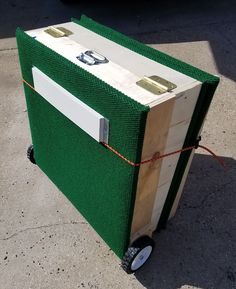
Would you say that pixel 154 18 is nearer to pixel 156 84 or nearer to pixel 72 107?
pixel 72 107

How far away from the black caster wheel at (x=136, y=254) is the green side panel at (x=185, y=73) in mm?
248

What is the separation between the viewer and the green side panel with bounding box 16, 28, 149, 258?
1660 millimetres

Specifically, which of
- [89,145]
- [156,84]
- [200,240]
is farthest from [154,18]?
[156,84]

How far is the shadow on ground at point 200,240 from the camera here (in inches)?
91.1

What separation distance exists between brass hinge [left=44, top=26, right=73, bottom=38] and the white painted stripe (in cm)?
24

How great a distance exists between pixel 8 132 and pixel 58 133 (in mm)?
1332

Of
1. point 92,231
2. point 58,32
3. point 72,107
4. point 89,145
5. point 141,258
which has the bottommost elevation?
point 92,231

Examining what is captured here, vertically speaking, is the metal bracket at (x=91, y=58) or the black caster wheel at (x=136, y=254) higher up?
the metal bracket at (x=91, y=58)

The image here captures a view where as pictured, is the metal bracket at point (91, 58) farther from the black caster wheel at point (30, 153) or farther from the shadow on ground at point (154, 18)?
the shadow on ground at point (154, 18)

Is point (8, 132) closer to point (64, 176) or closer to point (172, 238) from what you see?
point (64, 176)

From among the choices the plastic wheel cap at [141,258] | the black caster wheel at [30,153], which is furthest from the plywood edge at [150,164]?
the black caster wheel at [30,153]

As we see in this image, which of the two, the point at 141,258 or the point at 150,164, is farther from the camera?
the point at 141,258

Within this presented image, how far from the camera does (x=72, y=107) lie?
1.89 m

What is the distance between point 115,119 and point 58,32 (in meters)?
0.81
